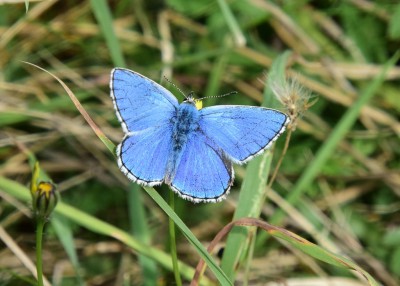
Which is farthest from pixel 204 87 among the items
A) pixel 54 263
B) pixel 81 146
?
pixel 54 263

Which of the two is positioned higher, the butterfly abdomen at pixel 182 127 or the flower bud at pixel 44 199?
the butterfly abdomen at pixel 182 127

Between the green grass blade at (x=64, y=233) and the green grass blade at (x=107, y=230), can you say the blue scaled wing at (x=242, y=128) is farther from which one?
the green grass blade at (x=64, y=233)

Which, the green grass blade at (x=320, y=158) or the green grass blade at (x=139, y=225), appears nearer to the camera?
the green grass blade at (x=139, y=225)

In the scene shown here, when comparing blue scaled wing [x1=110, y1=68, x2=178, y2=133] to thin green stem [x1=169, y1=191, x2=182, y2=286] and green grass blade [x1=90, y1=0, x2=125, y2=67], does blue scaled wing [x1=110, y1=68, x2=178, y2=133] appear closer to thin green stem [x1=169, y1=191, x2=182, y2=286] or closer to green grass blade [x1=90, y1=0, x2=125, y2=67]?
thin green stem [x1=169, y1=191, x2=182, y2=286]

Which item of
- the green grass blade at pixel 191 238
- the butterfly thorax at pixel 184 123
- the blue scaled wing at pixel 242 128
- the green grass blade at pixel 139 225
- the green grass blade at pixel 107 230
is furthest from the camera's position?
the green grass blade at pixel 139 225

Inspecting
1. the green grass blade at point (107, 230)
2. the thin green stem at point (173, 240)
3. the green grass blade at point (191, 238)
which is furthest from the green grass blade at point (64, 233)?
the green grass blade at point (191, 238)

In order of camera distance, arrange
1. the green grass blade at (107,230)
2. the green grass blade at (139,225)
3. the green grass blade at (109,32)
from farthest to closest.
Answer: the green grass blade at (109,32), the green grass blade at (139,225), the green grass blade at (107,230)

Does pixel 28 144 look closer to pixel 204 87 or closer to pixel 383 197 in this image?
pixel 204 87

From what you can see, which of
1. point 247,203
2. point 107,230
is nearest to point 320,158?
point 247,203
